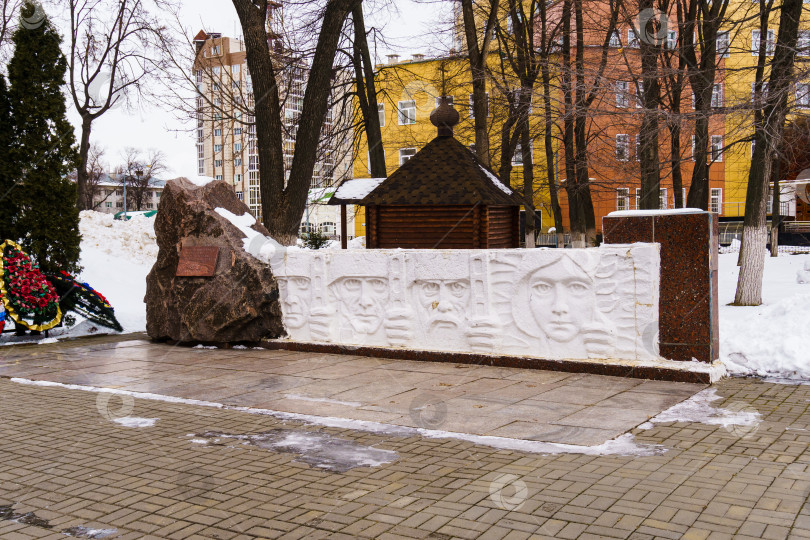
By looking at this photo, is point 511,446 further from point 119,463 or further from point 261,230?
point 261,230

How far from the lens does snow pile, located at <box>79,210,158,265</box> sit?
2091 centimetres

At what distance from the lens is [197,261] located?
10.9 metres

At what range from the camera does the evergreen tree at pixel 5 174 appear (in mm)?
12500

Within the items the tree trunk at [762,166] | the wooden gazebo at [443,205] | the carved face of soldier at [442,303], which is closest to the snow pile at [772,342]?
the carved face of soldier at [442,303]

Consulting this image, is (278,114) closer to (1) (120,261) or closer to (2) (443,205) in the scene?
(2) (443,205)

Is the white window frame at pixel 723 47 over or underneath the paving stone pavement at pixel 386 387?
over

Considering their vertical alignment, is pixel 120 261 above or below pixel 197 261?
below

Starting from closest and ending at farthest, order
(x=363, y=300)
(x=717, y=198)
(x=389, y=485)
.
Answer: (x=389, y=485) → (x=363, y=300) → (x=717, y=198)

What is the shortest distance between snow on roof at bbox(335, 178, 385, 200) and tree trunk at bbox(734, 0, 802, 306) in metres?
7.48

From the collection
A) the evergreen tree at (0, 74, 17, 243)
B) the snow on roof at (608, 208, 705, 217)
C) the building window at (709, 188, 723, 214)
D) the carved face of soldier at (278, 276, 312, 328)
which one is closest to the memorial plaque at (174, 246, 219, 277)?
the carved face of soldier at (278, 276, 312, 328)

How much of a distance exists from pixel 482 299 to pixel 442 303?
21.4 inches

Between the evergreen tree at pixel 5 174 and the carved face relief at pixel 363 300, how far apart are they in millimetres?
6108

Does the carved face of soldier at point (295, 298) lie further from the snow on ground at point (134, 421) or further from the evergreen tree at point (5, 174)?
the evergreen tree at point (5, 174)

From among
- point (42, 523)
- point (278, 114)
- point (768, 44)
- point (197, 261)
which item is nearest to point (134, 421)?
point (42, 523)
